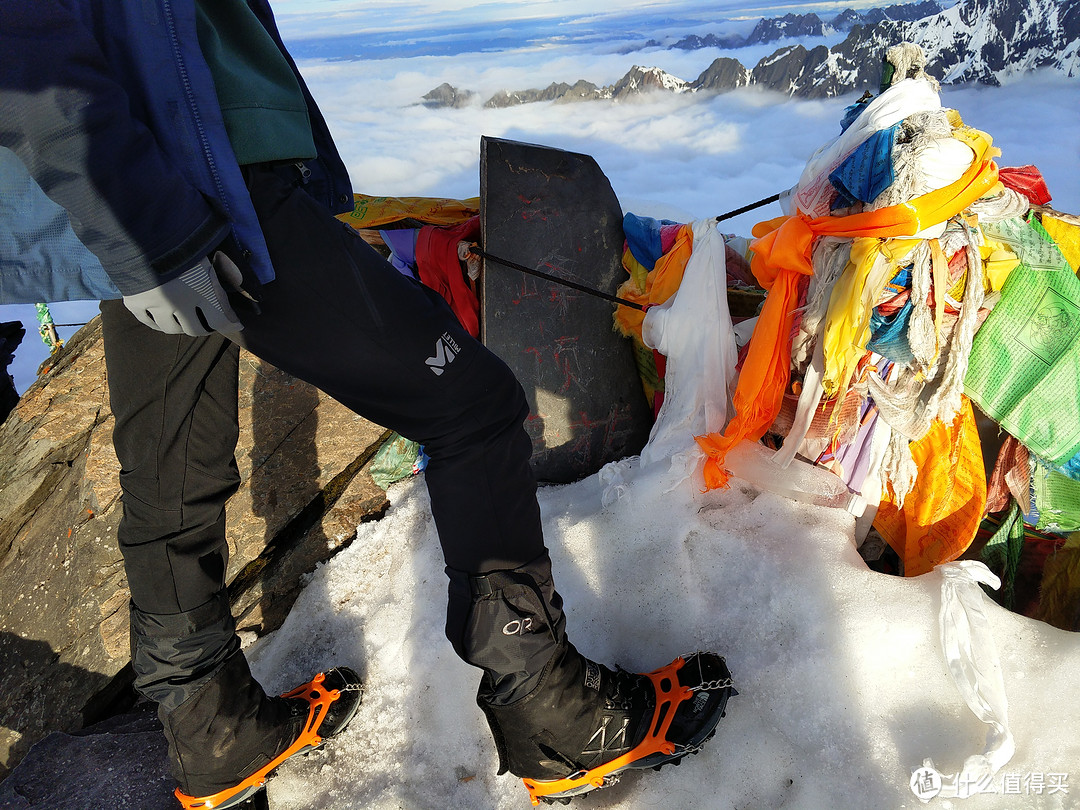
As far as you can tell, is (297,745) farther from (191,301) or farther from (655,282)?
(655,282)

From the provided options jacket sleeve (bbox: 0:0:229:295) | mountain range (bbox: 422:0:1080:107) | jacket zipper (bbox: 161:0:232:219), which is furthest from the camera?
mountain range (bbox: 422:0:1080:107)

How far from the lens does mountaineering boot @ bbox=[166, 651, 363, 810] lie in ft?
3.42

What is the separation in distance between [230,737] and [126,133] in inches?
37.1

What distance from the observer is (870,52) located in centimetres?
663

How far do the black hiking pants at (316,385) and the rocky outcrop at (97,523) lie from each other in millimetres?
670

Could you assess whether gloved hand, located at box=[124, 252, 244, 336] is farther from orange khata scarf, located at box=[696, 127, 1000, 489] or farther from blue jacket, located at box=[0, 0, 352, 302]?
orange khata scarf, located at box=[696, 127, 1000, 489]

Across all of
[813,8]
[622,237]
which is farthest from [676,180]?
[622,237]

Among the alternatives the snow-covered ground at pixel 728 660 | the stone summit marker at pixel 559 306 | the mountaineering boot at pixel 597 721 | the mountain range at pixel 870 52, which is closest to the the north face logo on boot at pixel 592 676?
the mountaineering boot at pixel 597 721

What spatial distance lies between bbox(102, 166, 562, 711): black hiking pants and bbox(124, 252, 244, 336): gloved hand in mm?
54

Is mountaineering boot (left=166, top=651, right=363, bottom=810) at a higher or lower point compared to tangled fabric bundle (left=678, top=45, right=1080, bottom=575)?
lower

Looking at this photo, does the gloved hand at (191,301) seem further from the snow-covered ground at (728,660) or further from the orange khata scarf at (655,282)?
the orange khata scarf at (655,282)

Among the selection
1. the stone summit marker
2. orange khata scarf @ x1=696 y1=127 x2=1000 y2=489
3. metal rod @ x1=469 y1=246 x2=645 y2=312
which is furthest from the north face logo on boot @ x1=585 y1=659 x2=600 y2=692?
metal rod @ x1=469 y1=246 x2=645 y2=312

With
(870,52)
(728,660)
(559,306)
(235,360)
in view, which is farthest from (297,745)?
(870,52)

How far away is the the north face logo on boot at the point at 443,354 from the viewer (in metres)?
0.85
